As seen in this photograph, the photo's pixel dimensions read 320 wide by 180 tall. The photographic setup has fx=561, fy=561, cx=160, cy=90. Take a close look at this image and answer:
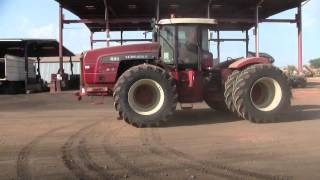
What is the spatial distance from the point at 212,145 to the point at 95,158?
2.46 meters

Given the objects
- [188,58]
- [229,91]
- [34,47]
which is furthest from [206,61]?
[34,47]

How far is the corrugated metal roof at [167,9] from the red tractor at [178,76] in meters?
19.8

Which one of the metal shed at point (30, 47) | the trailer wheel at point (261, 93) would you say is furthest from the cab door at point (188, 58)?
the metal shed at point (30, 47)

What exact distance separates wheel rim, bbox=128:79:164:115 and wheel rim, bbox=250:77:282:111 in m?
2.48

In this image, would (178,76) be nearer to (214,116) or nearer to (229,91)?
(229,91)

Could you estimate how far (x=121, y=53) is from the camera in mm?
14352

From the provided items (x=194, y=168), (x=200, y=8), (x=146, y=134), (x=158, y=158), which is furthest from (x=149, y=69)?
(x=200, y=8)

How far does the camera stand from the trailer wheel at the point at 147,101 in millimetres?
13680

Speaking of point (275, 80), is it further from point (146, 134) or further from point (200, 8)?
point (200, 8)

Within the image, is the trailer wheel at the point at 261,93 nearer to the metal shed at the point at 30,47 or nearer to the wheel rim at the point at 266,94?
the wheel rim at the point at 266,94

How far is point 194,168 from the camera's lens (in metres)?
8.54

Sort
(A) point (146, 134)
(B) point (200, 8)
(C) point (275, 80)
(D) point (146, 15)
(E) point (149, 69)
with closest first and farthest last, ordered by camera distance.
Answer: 1. (A) point (146, 134)
2. (E) point (149, 69)
3. (C) point (275, 80)
4. (B) point (200, 8)
5. (D) point (146, 15)

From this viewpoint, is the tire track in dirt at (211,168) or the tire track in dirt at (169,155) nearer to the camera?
the tire track in dirt at (211,168)

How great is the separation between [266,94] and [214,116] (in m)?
1.82
